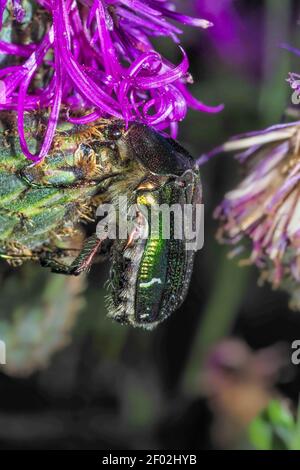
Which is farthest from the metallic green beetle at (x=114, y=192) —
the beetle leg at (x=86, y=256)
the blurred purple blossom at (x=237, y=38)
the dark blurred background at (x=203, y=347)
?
the blurred purple blossom at (x=237, y=38)

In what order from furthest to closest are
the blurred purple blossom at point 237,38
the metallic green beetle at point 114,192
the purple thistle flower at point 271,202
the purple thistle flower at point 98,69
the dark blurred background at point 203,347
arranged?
the blurred purple blossom at point 237,38, the dark blurred background at point 203,347, the purple thistle flower at point 271,202, the purple thistle flower at point 98,69, the metallic green beetle at point 114,192

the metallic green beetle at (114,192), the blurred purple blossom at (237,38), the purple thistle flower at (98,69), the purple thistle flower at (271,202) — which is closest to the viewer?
the metallic green beetle at (114,192)

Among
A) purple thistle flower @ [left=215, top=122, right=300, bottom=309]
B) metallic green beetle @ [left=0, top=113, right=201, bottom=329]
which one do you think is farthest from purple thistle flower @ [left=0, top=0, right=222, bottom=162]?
purple thistle flower @ [left=215, top=122, right=300, bottom=309]

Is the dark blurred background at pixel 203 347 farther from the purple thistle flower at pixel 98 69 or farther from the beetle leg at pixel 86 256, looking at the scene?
the beetle leg at pixel 86 256

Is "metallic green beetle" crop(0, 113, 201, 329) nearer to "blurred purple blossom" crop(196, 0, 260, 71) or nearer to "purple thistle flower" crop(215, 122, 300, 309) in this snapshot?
"purple thistle flower" crop(215, 122, 300, 309)

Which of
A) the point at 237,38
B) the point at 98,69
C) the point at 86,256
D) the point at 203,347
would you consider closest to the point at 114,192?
the point at 86,256

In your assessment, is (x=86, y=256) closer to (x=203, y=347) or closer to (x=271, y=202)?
(x=271, y=202)

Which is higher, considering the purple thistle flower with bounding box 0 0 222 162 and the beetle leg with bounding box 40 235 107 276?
the purple thistle flower with bounding box 0 0 222 162
